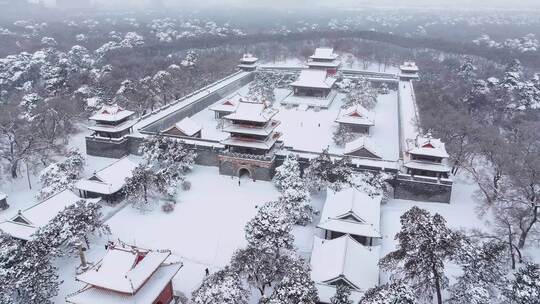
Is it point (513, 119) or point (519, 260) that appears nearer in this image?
point (519, 260)

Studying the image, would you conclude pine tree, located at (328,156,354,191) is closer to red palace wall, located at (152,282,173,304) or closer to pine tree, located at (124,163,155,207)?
pine tree, located at (124,163,155,207)

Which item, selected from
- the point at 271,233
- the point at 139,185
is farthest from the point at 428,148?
the point at 139,185

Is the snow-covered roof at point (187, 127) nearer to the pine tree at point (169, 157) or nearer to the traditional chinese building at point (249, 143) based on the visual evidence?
the pine tree at point (169, 157)

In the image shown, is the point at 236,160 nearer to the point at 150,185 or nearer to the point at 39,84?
the point at 150,185

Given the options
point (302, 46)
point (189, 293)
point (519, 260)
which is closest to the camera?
point (189, 293)

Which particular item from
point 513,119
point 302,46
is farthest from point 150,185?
point 302,46

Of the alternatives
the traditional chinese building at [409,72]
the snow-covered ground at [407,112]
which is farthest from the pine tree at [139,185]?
the traditional chinese building at [409,72]

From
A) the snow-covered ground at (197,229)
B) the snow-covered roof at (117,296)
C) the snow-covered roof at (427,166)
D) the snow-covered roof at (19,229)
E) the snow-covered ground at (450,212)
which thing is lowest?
the snow-covered ground at (197,229)
